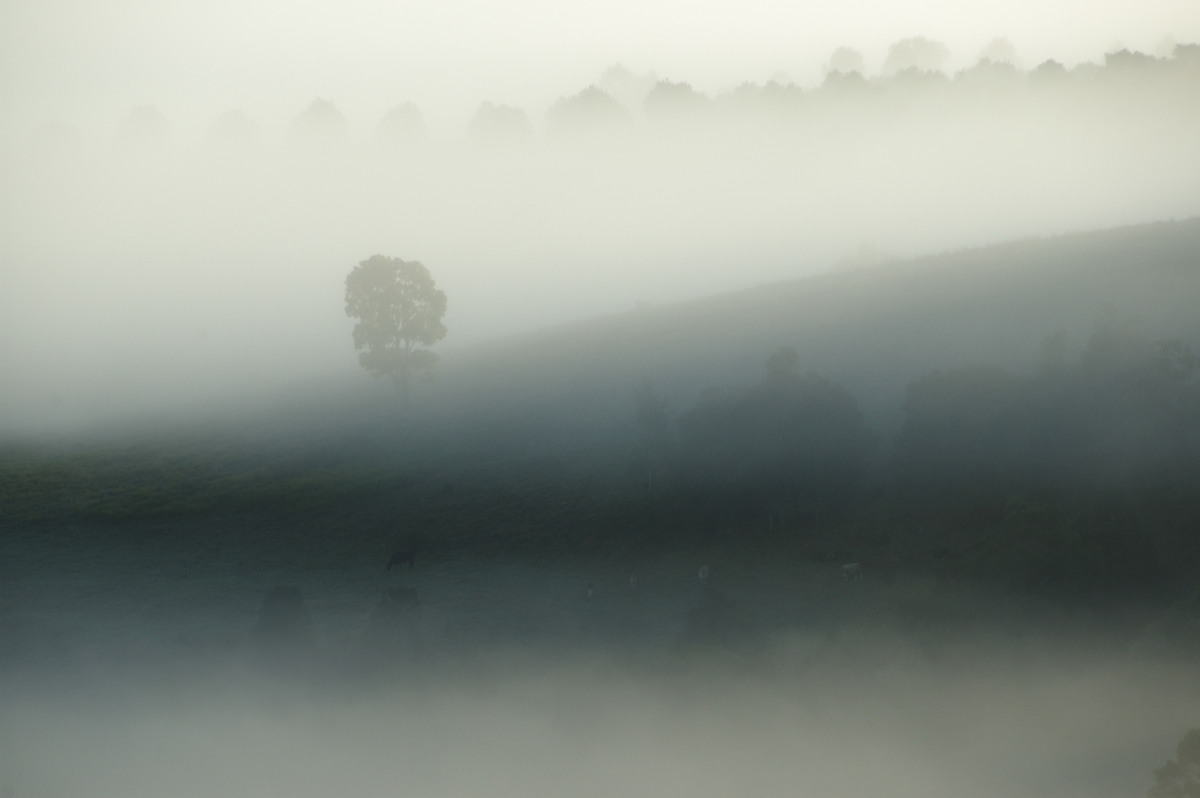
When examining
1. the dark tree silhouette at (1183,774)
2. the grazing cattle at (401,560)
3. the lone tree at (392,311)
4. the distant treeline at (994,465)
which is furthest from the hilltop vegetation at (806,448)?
the dark tree silhouette at (1183,774)

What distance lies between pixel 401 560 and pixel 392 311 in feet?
130

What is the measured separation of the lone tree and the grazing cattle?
36.6 metres

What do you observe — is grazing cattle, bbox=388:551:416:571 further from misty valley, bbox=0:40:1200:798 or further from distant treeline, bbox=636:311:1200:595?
distant treeline, bbox=636:311:1200:595

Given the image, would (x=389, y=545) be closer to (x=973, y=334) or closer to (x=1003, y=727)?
(x=1003, y=727)

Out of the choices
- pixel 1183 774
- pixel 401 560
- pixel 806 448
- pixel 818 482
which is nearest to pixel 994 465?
pixel 818 482

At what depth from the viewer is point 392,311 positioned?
88.0m

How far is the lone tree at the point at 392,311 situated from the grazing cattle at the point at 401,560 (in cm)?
3661

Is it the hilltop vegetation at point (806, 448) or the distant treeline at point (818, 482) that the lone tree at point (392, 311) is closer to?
the hilltop vegetation at point (806, 448)

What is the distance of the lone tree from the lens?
88.0 meters

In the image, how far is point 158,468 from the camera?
76.8 metres

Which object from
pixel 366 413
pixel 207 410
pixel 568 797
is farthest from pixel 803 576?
pixel 207 410

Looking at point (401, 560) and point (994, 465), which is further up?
point (994, 465)

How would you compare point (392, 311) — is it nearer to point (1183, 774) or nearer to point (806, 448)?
point (806, 448)

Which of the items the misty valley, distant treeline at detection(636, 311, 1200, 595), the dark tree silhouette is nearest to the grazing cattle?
the misty valley
